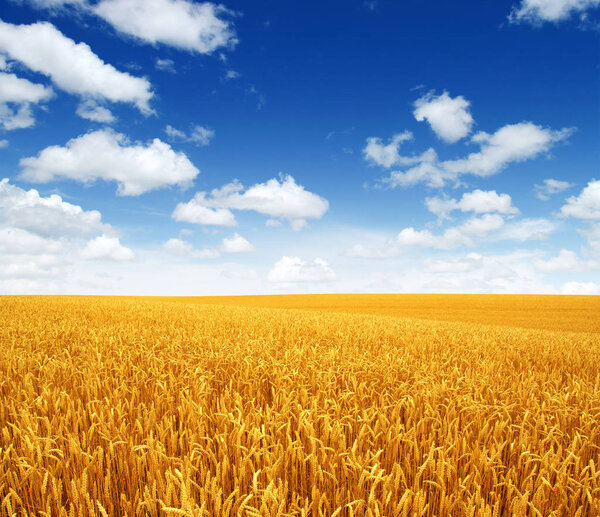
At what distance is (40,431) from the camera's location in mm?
2631

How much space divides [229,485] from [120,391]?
201 cm

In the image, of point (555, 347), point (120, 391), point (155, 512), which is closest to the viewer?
point (155, 512)

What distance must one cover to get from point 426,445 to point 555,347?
773cm

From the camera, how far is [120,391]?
11.5 feet

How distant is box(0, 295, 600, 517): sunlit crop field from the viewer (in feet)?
6.02

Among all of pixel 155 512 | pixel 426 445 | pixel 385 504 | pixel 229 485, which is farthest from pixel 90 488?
pixel 426 445

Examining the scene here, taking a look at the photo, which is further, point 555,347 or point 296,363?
point 555,347

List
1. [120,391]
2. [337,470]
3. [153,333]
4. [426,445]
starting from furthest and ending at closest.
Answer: [153,333] < [120,391] < [426,445] < [337,470]

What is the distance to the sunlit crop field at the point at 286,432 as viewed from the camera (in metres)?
1.83

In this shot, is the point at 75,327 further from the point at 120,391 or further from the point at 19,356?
the point at 120,391

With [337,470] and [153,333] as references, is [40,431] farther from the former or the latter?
[153,333]

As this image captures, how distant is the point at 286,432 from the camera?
246 centimetres

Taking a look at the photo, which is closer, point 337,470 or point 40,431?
point 337,470

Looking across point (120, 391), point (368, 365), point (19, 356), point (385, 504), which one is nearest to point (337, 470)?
point (385, 504)
